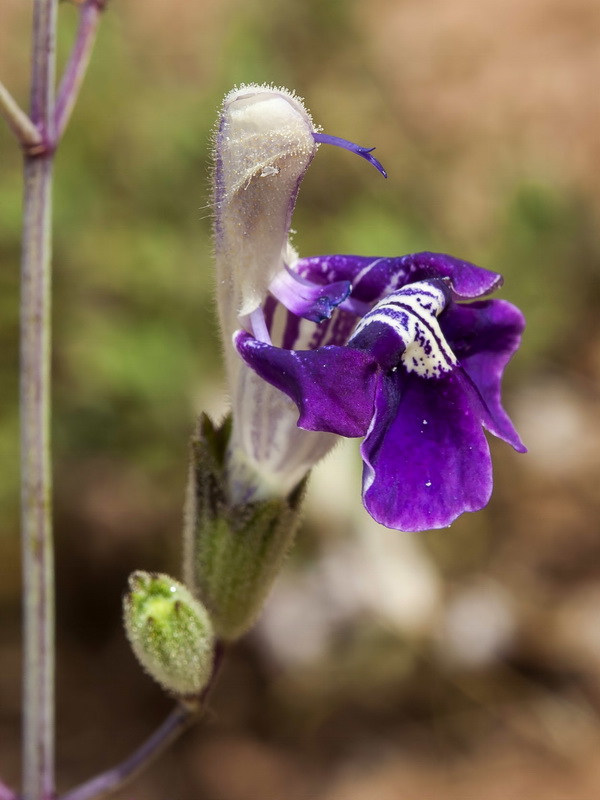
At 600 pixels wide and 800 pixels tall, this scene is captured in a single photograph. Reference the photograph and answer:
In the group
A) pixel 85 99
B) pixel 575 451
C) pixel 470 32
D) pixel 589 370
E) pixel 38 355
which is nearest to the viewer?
pixel 38 355

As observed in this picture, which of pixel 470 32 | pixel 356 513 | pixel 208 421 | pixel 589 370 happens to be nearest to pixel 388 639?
pixel 356 513

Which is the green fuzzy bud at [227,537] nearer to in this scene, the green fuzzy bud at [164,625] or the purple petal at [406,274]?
the green fuzzy bud at [164,625]

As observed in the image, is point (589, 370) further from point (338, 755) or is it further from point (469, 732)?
point (338, 755)

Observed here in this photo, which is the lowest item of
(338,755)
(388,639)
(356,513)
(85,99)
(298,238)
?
(338,755)

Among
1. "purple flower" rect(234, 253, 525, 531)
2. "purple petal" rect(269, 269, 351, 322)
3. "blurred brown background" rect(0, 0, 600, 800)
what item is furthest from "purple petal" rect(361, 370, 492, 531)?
"blurred brown background" rect(0, 0, 600, 800)

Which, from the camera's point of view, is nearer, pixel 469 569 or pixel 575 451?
pixel 469 569

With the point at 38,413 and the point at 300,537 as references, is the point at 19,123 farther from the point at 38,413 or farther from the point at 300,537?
the point at 300,537

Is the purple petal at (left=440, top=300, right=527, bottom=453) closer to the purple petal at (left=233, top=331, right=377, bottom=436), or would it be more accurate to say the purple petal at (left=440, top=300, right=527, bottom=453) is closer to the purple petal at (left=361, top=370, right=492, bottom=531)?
the purple petal at (left=361, top=370, right=492, bottom=531)
